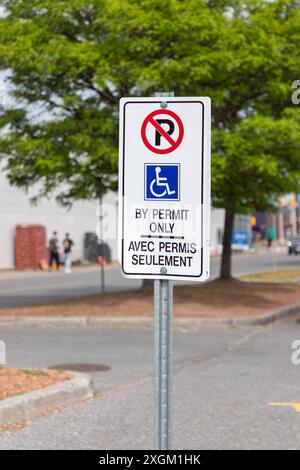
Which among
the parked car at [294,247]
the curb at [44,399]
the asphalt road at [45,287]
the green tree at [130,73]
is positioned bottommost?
the parked car at [294,247]

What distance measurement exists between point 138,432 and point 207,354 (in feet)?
16.1

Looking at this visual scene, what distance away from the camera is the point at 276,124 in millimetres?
15383

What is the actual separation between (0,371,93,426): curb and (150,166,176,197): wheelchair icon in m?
4.08

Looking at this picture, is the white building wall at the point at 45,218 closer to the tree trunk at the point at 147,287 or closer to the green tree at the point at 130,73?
the tree trunk at the point at 147,287

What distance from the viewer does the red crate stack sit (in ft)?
132

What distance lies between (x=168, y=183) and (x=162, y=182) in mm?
32

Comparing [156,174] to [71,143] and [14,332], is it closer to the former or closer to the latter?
[14,332]

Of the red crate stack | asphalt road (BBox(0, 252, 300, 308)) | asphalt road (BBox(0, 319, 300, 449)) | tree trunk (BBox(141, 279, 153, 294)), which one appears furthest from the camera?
the red crate stack

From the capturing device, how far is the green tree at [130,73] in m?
15.1

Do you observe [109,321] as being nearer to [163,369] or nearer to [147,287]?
[147,287]

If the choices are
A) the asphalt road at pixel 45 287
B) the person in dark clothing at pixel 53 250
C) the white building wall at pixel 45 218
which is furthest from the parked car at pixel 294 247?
the asphalt road at pixel 45 287

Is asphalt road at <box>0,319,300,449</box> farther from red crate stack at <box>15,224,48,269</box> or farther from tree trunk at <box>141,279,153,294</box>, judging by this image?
red crate stack at <box>15,224,48,269</box>

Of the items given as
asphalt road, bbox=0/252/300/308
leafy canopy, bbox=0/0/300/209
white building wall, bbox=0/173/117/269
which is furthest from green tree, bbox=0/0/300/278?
white building wall, bbox=0/173/117/269
